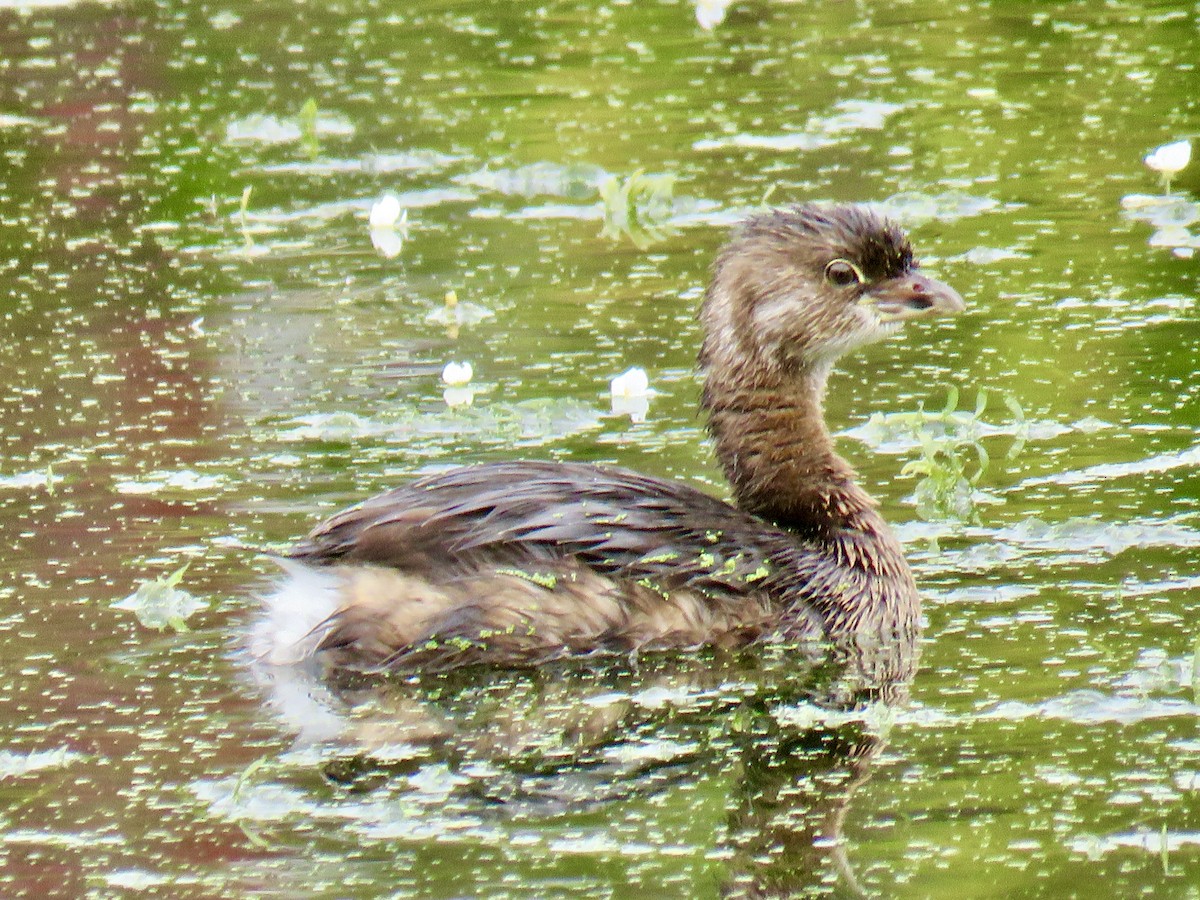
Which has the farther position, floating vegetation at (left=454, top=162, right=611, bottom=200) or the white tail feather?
floating vegetation at (left=454, top=162, right=611, bottom=200)

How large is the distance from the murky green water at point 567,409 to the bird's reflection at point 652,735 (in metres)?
0.02

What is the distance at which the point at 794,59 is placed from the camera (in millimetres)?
13352

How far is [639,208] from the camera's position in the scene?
10.4m

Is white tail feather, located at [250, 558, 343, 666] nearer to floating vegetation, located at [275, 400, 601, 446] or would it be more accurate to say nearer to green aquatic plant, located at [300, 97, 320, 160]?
floating vegetation, located at [275, 400, 601, 446]

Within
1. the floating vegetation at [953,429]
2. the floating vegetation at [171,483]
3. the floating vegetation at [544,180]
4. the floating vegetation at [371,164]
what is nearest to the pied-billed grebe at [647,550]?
the floating vegetation at [953,429]

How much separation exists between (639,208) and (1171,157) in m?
2.35

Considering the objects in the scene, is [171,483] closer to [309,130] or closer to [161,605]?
[161,605]

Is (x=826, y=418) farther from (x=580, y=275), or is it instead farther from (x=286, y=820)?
(x=286, y=820)

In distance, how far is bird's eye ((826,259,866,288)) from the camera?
662 centimetres

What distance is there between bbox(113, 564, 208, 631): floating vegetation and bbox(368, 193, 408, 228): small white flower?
4.39 m

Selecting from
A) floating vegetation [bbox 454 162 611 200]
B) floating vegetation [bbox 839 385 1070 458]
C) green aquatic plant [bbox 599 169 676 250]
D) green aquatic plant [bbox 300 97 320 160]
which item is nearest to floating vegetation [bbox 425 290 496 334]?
green aquatic plant [bbox 599 169 676 250]

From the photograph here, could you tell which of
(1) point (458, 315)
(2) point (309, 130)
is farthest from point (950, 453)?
(2) point (309, 130)

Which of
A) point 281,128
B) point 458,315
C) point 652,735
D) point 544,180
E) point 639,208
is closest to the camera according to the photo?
point 652,735

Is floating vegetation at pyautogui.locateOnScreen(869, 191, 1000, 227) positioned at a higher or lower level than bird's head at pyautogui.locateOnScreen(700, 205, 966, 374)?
lower
